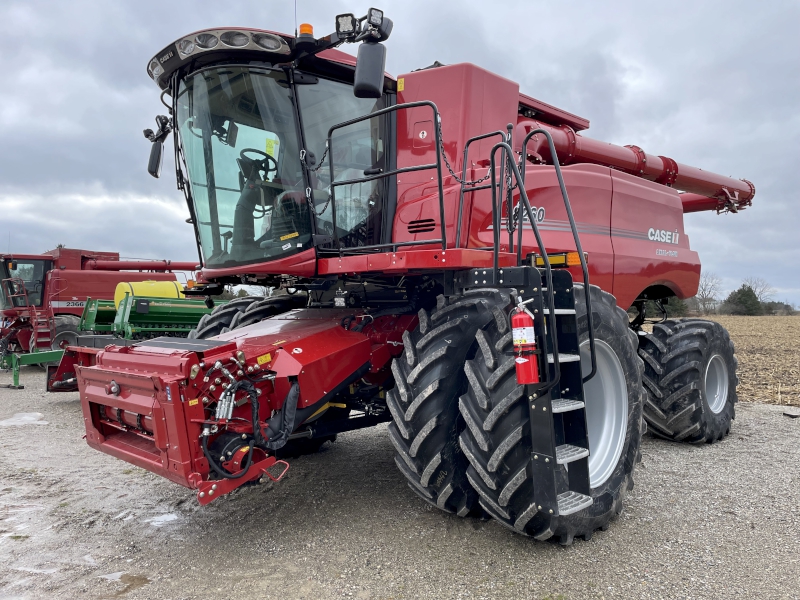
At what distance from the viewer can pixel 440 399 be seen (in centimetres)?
330

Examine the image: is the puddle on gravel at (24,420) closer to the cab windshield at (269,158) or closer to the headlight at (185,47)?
the cab windshield at (269,158)

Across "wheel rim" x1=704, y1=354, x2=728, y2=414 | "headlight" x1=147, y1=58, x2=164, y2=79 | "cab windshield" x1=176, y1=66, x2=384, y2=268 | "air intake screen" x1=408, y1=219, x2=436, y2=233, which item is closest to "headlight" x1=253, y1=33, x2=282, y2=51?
"cab windshield" x1=176, y1=66, x2=384, y2=268

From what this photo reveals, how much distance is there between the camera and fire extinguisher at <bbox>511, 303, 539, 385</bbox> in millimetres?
2811

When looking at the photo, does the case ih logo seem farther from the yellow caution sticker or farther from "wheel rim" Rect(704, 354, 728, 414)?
the yellow caution sticker

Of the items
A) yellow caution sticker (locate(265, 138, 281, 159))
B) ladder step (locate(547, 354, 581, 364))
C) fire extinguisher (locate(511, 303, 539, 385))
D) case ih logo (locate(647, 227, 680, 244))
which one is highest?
yellow caution sticker (locate(265, 138, 281, 159))

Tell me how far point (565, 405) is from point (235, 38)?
3.01 meters

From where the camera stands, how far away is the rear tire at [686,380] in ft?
18.2

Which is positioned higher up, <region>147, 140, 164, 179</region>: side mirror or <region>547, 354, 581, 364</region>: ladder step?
<region>147, 140, 164, 179</region>: side mirror

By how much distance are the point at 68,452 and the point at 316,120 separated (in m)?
4.30

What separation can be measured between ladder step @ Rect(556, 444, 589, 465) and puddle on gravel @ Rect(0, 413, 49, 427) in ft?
23.0

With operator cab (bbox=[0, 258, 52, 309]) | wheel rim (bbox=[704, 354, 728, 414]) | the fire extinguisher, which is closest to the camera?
the fire extinguisher

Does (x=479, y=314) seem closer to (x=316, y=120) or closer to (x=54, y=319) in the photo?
(x=316, y=120)

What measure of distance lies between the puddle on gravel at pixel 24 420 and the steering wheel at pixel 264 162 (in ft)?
18.3

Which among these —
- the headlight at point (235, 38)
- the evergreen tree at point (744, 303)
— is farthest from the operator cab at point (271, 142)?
the evergreen tree at point (744, 303)
